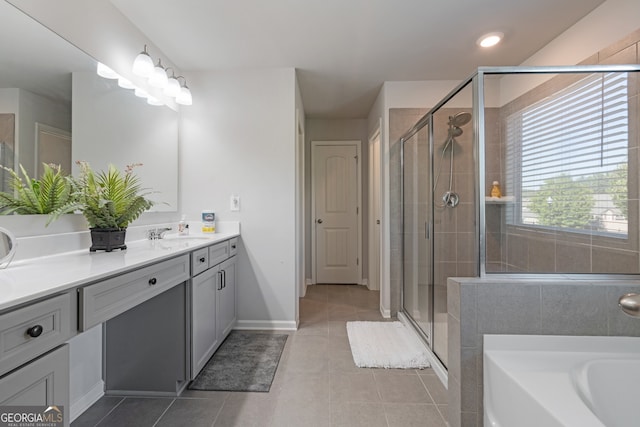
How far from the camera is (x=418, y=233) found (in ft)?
8.38

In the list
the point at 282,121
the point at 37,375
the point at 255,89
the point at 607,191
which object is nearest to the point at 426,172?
the point at 607,191

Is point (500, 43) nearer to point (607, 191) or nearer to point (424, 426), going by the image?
point (607, 191)

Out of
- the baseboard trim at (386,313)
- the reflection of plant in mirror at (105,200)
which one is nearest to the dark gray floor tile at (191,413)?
the reflection of plant in mirror at (105,200)

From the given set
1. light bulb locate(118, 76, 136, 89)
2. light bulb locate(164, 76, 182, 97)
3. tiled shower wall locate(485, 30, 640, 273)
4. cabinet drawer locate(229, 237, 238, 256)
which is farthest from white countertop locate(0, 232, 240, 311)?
tiled shower wall locate(485, 30, 640, 273)

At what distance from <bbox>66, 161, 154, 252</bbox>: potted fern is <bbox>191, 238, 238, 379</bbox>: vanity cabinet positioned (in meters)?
0.49

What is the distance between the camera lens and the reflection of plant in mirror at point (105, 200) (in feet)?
4.91

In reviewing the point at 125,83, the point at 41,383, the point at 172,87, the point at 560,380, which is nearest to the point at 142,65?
the point at 125,83

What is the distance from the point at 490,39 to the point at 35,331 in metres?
3.04

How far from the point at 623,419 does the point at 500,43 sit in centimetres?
249

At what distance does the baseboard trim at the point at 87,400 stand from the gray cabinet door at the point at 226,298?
2.31ft

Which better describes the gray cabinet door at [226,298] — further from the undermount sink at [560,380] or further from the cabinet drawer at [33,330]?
the undermount sink at [560,380]

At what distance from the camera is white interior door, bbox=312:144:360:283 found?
13.8 ft

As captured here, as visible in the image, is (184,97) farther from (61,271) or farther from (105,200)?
(61,271)

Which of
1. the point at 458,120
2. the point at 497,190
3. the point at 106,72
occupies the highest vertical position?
the point at 106,72
